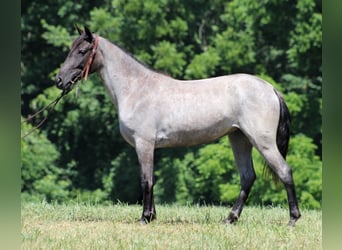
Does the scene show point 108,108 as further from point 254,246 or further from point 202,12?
point 254,246

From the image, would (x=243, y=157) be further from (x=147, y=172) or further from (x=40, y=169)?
(x=40, y=169)

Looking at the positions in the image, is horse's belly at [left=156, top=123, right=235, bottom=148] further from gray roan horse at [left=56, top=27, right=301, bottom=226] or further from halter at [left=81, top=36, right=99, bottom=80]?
halter at [left=81, top=36, right=99, bottom=80]

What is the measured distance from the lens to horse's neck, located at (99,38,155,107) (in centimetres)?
822

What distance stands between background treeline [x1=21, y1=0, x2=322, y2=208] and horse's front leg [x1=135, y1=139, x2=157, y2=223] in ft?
38.8

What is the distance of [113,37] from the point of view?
22062 millimetres

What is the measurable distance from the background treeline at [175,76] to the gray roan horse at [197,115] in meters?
11.6

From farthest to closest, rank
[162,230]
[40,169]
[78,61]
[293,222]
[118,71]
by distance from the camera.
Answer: [40,169] < [118,71] < [78,61] < [293,222] < [162,230]

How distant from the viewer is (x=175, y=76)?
21688mm

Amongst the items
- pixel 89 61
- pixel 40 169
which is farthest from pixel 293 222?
Result: pixel 40 169

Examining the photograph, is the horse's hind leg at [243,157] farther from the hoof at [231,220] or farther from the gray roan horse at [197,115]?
the hoof at [231,220]

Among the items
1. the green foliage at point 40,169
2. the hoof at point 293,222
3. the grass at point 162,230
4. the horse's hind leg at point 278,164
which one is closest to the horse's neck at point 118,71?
the grass at point 162,230

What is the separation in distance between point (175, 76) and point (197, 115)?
13.9 m

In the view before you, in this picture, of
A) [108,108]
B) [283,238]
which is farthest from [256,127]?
[108,108]

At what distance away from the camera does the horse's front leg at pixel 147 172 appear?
7.79m
